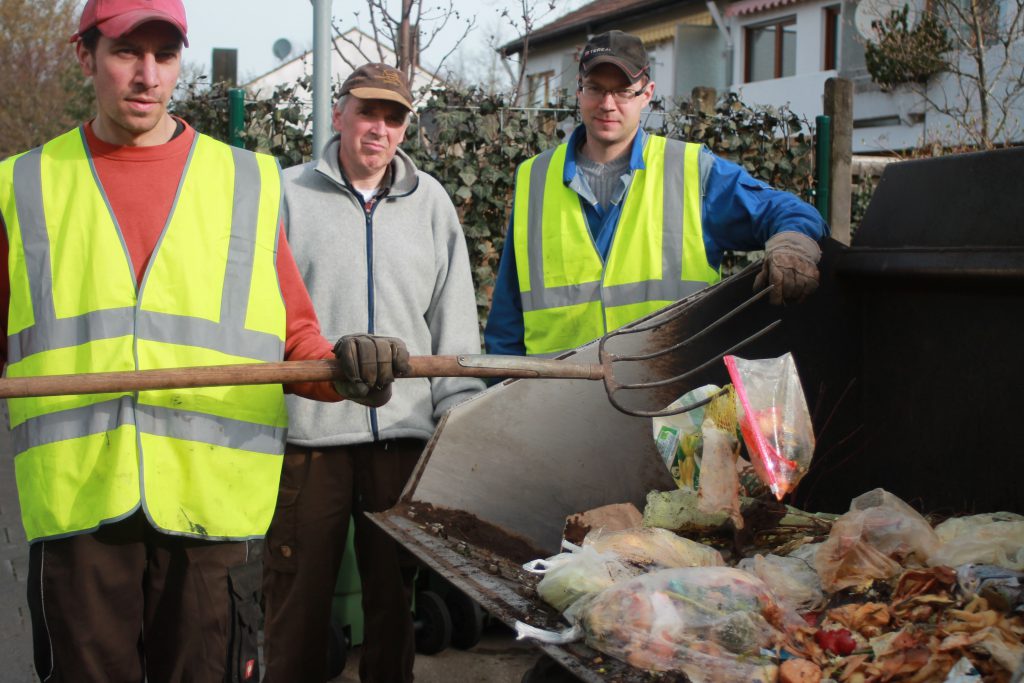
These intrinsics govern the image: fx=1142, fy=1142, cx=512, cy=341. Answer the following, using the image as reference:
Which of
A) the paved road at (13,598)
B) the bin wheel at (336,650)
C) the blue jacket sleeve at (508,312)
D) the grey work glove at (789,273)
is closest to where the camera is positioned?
the grey work glove at (789,273)

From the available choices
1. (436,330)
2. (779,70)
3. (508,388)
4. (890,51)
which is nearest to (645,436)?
(508,388)

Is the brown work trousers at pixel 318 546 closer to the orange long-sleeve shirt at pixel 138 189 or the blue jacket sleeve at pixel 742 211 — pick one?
the orange long-sleeve shirt at pixel 138 189

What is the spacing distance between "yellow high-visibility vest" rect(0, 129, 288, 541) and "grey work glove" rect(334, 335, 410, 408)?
0.74ft

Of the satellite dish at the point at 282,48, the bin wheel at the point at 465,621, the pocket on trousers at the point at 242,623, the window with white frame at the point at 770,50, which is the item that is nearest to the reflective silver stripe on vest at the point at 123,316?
the pocket on trousers at the point at 242,623

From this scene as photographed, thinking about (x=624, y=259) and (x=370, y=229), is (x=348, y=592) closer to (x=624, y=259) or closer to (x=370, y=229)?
(x=370, y=229)

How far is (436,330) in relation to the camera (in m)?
3.34

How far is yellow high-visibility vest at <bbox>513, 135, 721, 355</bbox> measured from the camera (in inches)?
127

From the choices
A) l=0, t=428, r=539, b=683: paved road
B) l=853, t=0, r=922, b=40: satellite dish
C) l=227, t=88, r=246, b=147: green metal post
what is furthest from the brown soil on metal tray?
l=853, t=0, r=922, b=40: satellite dish

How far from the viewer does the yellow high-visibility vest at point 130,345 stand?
7.45 feet

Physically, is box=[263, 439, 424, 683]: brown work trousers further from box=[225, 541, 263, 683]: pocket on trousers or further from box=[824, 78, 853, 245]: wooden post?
box=[824, 78, 853, 245]: wooden post

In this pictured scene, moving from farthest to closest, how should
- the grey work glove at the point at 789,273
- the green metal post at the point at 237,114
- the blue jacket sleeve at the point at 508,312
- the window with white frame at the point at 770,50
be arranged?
1. the window with white frame at the point at 770,50
2. the green metal post at the point at 237,114
3. the blue jacket sleeve at the point at 508,312
4. the grey work glove at the point at 789,273

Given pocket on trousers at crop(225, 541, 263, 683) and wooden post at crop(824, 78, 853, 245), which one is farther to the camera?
wooden post at crop(824, 78, 853, 245)

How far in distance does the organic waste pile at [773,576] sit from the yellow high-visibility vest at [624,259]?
0.53 metres

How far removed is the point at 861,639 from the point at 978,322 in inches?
47.2
